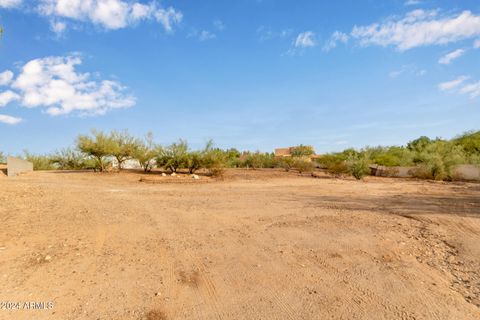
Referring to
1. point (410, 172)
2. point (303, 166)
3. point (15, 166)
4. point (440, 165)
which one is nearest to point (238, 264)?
point (15, 166)

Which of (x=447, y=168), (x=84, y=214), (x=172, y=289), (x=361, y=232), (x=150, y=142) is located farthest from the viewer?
(x=447, y=168)

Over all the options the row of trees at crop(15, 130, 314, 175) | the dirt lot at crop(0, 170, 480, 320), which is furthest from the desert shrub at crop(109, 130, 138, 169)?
the dirt lot at crop(0, 170, 480, 320)

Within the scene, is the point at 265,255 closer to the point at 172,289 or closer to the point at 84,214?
the point at 172,289

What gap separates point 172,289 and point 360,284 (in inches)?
104

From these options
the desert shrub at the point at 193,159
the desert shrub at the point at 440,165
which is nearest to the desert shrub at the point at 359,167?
the desert shrub at the point at 440,165

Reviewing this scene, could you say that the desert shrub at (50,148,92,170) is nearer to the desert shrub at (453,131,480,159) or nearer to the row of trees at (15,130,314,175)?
the row of trees at (15,130,314,175)

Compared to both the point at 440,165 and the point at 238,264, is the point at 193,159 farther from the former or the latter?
the point at 440,165

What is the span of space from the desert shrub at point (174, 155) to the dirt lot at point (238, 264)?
1451 centimetres

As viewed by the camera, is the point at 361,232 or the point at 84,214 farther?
the point at 84,214

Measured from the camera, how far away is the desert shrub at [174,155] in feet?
79.6

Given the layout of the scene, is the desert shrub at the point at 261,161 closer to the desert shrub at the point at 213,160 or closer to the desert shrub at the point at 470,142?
the desert shrub at the point at 213,160

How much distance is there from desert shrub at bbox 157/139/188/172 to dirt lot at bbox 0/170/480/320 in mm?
14515

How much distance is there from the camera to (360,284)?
14.8 feet

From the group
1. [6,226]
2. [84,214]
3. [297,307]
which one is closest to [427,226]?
[297,307]
